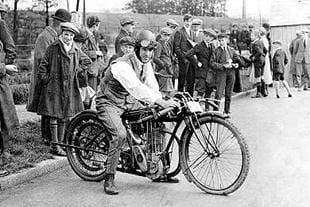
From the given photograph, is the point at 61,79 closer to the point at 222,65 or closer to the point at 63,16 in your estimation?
the point at 63,16

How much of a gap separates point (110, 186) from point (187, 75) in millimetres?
7681

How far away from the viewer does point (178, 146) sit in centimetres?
704

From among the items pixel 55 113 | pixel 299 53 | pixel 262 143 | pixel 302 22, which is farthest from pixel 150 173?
pixel 302 22

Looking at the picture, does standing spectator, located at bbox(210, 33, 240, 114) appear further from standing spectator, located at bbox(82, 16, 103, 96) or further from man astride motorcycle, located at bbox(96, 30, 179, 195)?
man astride motorcycle, located at bbox(96, 30, 179, 195)

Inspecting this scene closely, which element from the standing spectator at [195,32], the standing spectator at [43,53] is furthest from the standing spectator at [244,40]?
the standing spectator at [43,53]

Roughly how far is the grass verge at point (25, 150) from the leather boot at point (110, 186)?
137 cm

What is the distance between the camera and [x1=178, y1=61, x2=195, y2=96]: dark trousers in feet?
46.5

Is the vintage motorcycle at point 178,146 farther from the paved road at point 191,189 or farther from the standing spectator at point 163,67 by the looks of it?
the standing spectator at point 163,67

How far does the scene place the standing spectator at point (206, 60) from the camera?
44.3 ft

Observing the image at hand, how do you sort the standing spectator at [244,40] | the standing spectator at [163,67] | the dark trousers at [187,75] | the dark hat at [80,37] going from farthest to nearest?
the standing spectator at [244,40] → the dark trousers at [187,75] → the standing spectator at [163,67] → the dark hat at [80,37]

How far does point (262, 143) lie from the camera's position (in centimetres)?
995

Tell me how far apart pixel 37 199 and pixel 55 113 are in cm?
206

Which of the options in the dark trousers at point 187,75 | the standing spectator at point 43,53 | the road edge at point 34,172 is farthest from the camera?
the dark trousers at point 187,75

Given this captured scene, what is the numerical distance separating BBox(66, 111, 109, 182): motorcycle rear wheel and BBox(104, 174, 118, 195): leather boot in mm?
413
